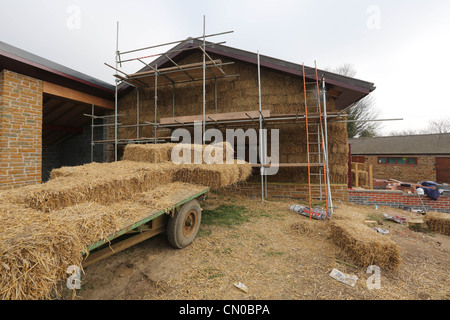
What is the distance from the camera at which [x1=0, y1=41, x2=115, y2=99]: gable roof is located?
5.46 meters

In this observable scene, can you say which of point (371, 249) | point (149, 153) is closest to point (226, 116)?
point (149, 153)

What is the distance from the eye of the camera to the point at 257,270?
2.92 meters

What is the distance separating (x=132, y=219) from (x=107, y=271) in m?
1.28

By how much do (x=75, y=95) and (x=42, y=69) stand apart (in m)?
1.62

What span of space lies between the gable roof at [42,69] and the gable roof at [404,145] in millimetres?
19062

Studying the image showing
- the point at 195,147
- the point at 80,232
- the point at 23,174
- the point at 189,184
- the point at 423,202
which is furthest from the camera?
the point at 423,202

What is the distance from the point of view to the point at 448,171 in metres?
15.3

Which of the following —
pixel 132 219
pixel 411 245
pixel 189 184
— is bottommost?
pixel 411 245

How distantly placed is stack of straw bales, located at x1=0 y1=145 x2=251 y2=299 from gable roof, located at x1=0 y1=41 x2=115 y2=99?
4641 millimetres

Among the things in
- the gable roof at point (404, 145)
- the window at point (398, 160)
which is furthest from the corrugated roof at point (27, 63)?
the window at point (398, 160)

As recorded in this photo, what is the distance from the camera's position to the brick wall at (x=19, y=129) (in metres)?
5.59

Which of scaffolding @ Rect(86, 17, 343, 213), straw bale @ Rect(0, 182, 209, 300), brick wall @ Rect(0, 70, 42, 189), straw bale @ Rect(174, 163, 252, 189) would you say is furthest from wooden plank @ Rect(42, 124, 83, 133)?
straw bale @ Rect(0, 182, 209, 300)
